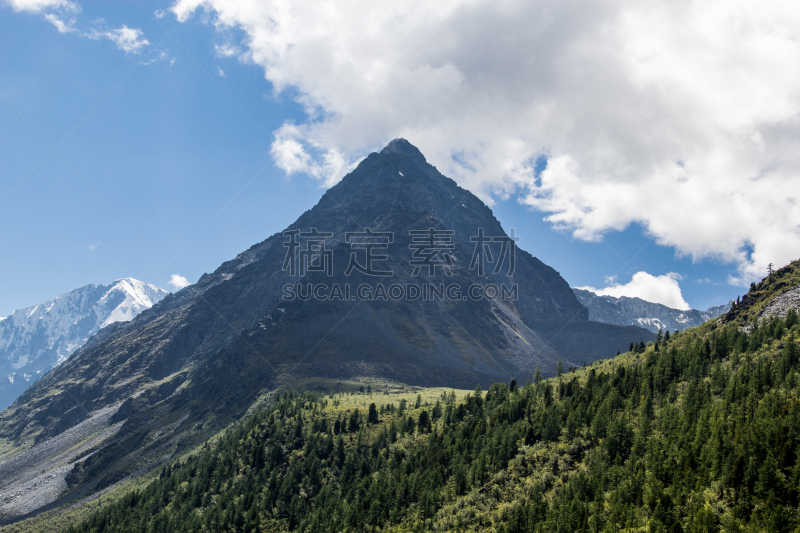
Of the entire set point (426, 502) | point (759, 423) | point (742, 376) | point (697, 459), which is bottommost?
point (426, 502)

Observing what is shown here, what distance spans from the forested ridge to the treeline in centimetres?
32

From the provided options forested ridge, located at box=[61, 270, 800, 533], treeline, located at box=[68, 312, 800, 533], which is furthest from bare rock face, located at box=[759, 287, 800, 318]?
treeline, located at box=[68, 312, 800, 533]

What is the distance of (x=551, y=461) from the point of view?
97.1 metres

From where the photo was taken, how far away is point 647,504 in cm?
7531

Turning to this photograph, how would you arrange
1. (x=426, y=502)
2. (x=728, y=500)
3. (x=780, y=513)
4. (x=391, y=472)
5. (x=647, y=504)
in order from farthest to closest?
(x=391, y=472) → (x=426, y=502) → (x=647, y=504) → (x=728, y=500) → (x=780, y=513)

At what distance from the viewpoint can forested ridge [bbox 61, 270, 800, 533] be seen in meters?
73.1

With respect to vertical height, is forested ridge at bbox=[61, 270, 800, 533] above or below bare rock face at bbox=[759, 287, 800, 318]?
below

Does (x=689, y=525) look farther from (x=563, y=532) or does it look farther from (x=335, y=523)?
(x=335, y=523)

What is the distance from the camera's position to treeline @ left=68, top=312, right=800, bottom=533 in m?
73.1

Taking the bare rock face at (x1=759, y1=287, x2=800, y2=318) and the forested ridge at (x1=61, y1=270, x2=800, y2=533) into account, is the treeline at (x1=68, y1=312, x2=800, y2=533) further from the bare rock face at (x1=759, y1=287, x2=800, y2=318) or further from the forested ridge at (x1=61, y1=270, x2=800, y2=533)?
the bare rock face at (x1=759, y1=287, x2=800, y2=318)

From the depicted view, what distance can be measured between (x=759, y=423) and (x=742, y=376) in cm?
2188

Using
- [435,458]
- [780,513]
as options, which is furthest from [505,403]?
[780,513]

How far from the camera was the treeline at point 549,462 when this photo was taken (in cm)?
7306

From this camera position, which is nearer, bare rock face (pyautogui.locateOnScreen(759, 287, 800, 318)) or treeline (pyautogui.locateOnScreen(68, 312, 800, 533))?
treeline (pyautogui.locateOnScreen(68, 312, 800, 533))
